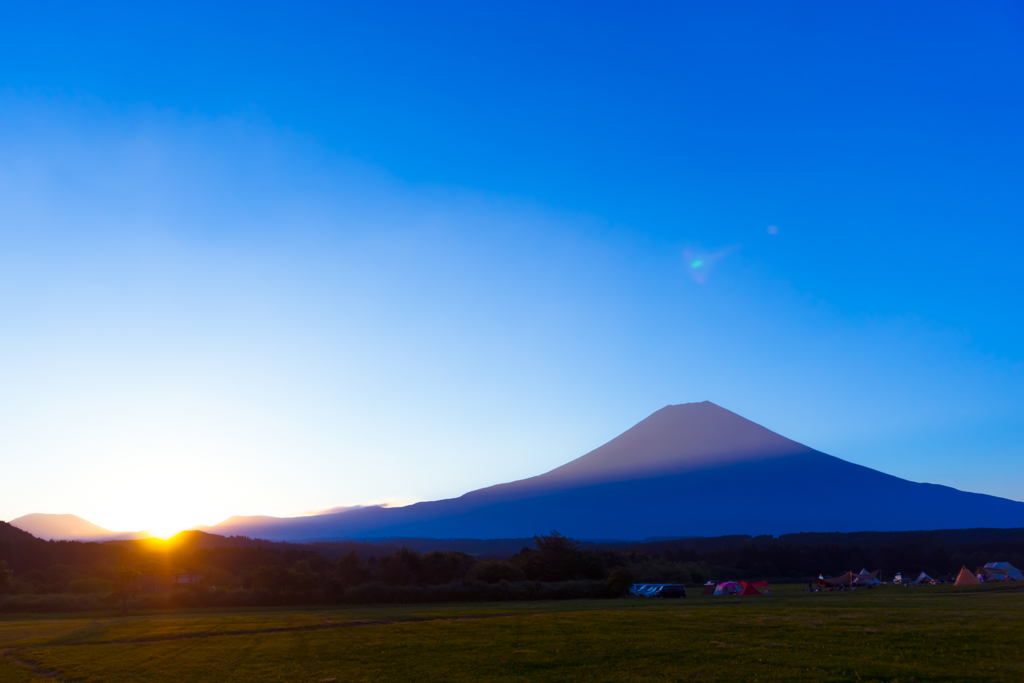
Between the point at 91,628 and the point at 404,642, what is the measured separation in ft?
64.4

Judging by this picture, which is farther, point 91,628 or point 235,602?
point 235,602

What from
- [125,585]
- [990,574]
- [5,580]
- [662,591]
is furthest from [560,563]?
[5,580]

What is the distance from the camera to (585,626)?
27203 mm

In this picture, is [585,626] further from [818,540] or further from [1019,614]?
[818,540]

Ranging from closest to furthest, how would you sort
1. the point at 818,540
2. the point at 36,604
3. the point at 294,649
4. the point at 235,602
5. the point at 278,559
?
1. the point at 294,649
2. the point at 36,604
3. the point at 235,602
4. the point at 278,559
5. the point at 818,540

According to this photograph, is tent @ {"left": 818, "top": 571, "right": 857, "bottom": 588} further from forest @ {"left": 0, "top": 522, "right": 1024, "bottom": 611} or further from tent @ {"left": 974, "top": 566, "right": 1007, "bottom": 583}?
forest @ {"left": 0, "top": 522, "right": 1024, "bottom": 611}

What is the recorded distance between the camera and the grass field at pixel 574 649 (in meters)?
16.5

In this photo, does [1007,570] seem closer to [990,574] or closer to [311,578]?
[990,574]

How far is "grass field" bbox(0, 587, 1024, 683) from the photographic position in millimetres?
16516

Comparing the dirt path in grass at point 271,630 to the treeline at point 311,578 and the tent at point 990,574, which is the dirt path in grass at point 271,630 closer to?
the treeline at point 311,578

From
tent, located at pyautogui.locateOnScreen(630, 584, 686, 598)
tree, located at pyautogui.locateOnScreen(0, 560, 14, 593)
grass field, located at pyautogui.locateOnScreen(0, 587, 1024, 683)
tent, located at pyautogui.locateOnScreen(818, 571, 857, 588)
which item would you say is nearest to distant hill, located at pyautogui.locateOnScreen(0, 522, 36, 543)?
tree, located at pyautogui.locateOnScreen(0, 560, 14, 593)

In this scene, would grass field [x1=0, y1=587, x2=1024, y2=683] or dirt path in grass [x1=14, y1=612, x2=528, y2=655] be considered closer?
grass field [x1=0, y1=587, x2=1024, y2=683]

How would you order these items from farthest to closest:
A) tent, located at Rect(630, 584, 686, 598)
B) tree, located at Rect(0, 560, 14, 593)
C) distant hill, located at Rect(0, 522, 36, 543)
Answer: distant hill, located at Rect(0, 522, 36, 543) < tree, located at Rect(0, 560, 14, 593) < tent, located at Rect(630, 584, 686, 598)

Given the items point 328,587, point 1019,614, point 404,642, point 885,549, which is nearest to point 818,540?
point 885,549
